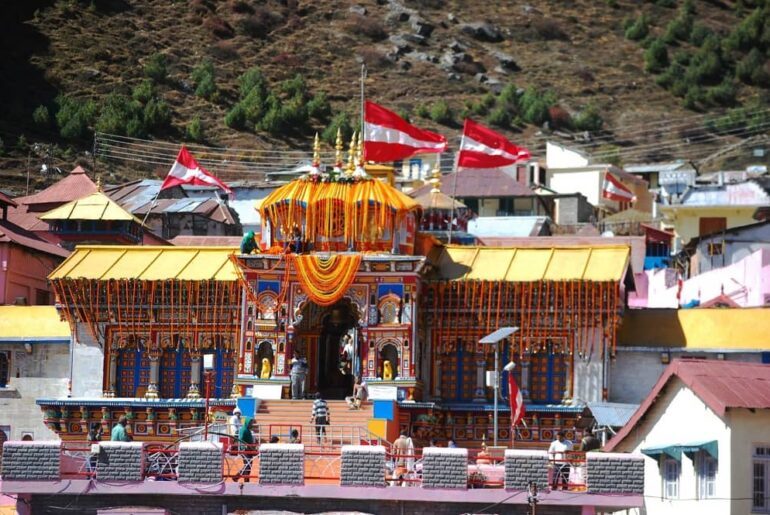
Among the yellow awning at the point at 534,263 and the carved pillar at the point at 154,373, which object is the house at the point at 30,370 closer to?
the carved pillar at the point at 154,373

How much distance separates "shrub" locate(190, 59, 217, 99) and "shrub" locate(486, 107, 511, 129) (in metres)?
21.3

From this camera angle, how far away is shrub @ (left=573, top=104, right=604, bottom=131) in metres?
160

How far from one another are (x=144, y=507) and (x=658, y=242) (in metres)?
63.0

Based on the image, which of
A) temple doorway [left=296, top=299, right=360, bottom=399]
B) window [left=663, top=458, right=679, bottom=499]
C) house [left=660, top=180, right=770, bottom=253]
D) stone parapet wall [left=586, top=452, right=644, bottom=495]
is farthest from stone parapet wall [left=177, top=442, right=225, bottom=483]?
house [left=660, top=180, right=770, bottom=253]

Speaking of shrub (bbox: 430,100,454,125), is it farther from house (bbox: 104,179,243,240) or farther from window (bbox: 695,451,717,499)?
window (bbox: 695,451,717,499)

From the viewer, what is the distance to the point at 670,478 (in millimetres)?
46062

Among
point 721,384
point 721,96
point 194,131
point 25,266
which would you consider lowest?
point 721,384

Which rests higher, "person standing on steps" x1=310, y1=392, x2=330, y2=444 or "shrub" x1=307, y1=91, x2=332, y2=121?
"shrub" x1=307, y1=91, x2=332, y2=121

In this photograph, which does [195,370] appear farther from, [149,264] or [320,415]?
[320,415]

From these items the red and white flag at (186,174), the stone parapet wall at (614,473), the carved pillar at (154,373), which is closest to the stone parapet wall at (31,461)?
the stone parapet wall at (614,473)

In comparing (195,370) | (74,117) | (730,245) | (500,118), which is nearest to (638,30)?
(500,118)

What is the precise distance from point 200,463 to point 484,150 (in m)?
29.6

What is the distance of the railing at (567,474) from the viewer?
4338 centimetres

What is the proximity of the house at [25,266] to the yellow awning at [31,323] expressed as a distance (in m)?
4.99
